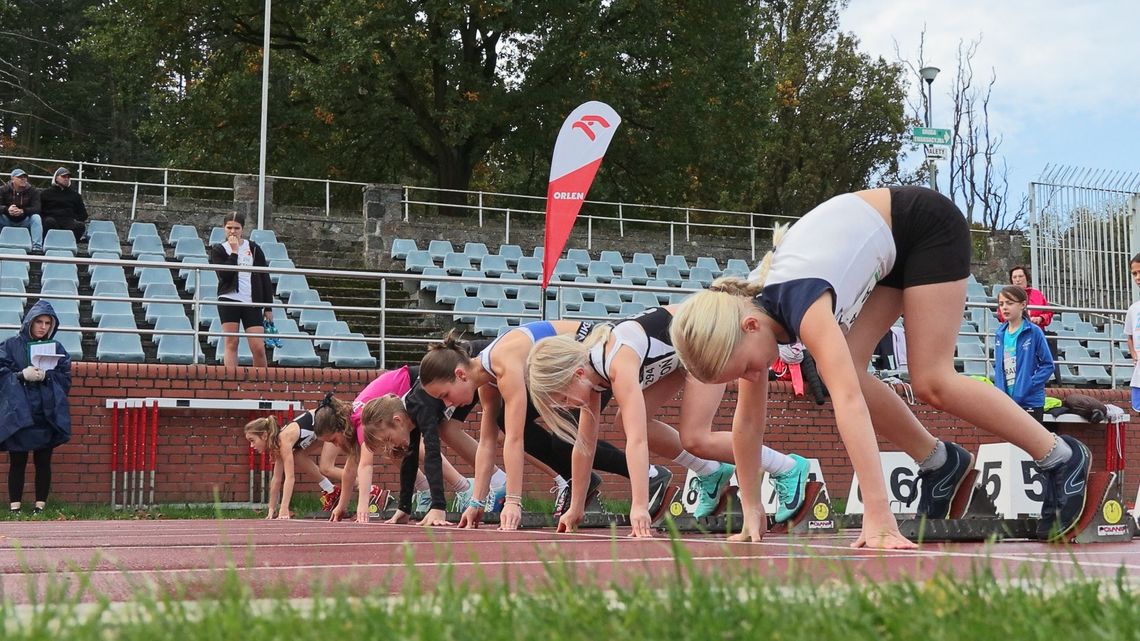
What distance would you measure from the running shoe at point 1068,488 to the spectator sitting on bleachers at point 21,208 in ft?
50.5

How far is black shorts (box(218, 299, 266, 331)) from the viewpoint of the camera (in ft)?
45.1

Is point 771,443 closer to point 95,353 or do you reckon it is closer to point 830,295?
point 95,353

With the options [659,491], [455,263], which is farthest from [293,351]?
[659,491]

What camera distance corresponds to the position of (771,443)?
1477cm

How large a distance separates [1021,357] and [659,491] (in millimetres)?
6410

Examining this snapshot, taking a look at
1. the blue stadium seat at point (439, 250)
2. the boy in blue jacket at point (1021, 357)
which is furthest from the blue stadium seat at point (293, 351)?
the boy in blue jacket at point (1021, 357)

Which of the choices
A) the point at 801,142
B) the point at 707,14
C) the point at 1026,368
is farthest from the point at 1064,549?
the point at 801,142

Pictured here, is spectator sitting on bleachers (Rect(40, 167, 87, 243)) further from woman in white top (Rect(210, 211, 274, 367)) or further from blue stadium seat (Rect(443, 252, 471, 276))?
woman in white top (Rect(210, 211, 274, 367))

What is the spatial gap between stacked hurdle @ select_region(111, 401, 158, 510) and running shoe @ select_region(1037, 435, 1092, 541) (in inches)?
368

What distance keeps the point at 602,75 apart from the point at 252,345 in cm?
1832

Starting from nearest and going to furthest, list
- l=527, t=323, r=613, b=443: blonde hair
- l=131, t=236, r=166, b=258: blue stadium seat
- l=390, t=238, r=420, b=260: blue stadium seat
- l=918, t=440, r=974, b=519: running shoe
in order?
l=918, t=440, r=974, b=519: running shoe < l=527, t=323, r=613, b=443: blonde hair < l=131, t=236, r=166, b=258: blue stadium seat < l=390, t=238, r=420, b=260: blue stadium seat

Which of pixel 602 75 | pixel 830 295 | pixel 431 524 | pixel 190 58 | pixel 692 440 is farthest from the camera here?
pixel 190 58

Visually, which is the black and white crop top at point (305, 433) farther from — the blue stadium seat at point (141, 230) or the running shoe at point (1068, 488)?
the blue stadium seat at point (141, 230)

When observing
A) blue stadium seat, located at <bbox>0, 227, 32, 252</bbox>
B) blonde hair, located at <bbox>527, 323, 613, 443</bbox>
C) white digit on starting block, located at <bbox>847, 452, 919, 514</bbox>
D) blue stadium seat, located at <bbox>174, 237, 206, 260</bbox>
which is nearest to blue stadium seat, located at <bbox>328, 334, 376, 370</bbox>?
blue stadium seat, located at <bbox>174, 237, 206, 260</bbox>
